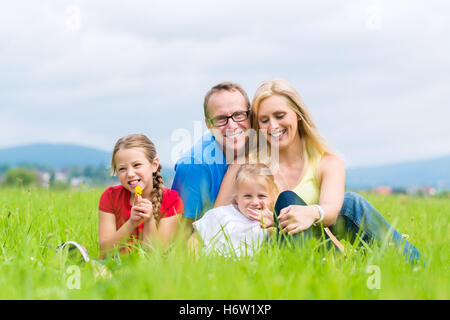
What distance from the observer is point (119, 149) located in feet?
11.7

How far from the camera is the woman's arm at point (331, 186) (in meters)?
3.43

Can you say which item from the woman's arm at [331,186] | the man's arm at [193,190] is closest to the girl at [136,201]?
the man's arm at [193,190]

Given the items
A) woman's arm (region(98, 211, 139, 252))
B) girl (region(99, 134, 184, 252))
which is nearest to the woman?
girl (region(99, 134, 184, 252))

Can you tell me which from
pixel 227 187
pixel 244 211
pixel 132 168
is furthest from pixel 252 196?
pixel 132 168

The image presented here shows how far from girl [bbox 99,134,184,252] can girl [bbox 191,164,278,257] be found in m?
0.25

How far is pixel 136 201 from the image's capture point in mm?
3578

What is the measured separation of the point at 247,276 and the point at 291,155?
1490 mm

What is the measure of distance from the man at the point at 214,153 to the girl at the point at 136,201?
0.60 ft

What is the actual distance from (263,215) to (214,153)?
0.75 metres

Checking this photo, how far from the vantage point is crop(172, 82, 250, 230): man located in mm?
3867

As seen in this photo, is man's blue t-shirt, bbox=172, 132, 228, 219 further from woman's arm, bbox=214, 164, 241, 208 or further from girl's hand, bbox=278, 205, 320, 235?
girl's hand, bbox=278, 205, 320, 235

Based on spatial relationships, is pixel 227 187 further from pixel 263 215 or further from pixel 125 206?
pixel 125 206

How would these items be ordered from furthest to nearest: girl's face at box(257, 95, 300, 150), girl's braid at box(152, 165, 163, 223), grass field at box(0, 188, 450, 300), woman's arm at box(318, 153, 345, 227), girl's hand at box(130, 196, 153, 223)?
girl's face at box(257, 95, 300, 150) < girl's braid at box(152, 165, 163, 223) < woman's arm at box(318, 153, 345, 227) < girl's hand at box(130, 196, 153, 223) < grass field at box(0, 188, 450, 300)

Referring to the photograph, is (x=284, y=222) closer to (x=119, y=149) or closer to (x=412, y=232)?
(x=119, y=149)
